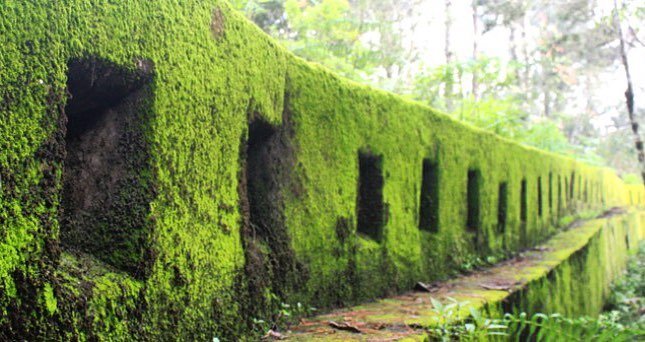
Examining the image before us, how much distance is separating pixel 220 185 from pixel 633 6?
40.4ft

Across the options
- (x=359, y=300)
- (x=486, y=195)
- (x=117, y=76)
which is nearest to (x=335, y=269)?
(x=359, y=300)

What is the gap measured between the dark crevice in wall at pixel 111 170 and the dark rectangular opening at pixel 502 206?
5885 mm

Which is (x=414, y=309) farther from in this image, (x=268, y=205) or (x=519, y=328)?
(x=519, y=328)

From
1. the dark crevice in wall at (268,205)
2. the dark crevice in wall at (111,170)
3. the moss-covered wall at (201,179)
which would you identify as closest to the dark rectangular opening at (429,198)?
the moss-covered wall at (201,179)

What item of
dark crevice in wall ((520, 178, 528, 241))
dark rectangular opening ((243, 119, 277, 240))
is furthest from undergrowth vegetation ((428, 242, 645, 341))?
dark crevice in wall ((520, 178, 528, 241))

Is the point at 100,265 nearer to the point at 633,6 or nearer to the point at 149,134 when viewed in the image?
the point at 149,134

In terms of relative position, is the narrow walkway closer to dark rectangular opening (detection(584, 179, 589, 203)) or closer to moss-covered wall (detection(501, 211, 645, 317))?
moss-covered wall (detection(501, 211, 645, 317))

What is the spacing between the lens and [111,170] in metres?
2.06

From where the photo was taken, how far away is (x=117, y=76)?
78.4 inches

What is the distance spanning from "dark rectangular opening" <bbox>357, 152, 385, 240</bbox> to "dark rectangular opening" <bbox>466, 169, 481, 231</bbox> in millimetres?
2286

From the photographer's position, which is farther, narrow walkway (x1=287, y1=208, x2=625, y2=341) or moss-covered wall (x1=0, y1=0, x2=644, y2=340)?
narrow walkway (x1=287, y1=208, x2=625, y2=341)

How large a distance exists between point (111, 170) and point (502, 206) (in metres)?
6.07

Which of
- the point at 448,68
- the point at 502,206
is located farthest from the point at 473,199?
the point at 448,68

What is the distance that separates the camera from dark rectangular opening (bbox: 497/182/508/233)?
717cm
